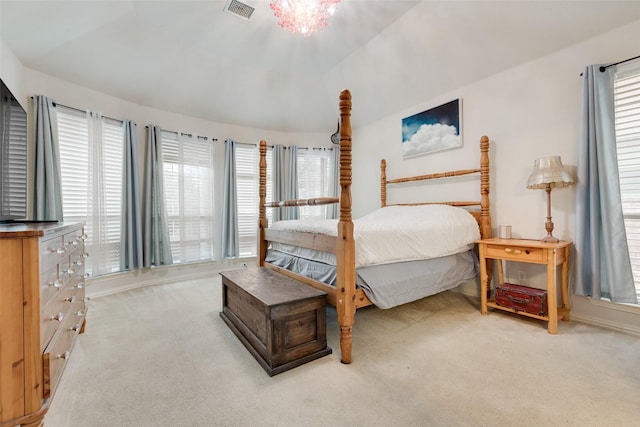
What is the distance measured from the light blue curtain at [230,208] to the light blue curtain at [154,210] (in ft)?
2.72

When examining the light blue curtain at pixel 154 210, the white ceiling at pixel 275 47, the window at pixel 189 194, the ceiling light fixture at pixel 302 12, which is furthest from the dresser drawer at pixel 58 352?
the ceiling light fixture at pixel 302 12

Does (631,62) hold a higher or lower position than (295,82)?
lower

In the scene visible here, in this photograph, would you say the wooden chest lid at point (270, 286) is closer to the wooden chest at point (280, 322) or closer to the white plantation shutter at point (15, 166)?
the wooden chest at point (280, 322)

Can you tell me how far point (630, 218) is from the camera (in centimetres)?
229

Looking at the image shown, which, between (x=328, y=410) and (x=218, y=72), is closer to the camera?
(x=328, y=410)

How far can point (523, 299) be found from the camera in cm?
249

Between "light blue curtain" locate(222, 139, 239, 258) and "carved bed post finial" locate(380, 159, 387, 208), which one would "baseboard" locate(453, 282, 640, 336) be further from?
"light blue curtain" locate(222, 139, 239, 258)

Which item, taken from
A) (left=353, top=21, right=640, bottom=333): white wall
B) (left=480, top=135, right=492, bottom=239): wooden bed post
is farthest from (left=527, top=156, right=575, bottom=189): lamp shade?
(left=480, top=135, right=492, bottom=239): wooden bed post

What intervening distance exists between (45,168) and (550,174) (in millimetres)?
4977

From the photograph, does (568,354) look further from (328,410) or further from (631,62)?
(631,62)

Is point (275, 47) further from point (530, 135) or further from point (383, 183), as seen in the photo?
point (530, 135)

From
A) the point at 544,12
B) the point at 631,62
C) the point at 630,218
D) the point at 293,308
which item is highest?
the point at 544,12

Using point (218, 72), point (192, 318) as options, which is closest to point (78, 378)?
point (192, 318)

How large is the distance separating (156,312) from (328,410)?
2.23 m
